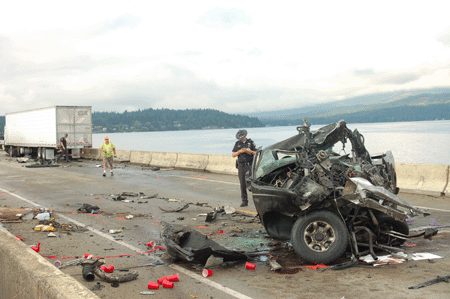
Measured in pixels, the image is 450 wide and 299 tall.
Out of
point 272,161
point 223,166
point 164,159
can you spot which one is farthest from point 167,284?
point 164,159

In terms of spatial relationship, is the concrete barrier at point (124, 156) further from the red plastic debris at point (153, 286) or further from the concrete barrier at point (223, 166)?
the red plastic debris at point (153, 286)

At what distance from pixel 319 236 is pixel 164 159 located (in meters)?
19.5

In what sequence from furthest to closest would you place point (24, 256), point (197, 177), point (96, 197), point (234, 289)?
1. point (197, 177)
2. point (96, 197)
3. point (234, 289)
4. point (24, 256)

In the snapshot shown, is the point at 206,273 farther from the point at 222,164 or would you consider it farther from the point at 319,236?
the point at 222,164

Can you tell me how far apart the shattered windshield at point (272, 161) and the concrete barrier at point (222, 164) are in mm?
11896

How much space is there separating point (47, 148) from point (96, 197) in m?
22.1

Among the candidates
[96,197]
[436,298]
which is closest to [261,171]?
[436,298]

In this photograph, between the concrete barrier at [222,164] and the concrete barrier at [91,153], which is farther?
the concrete barrier at [91,153]

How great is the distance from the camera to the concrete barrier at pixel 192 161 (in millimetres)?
21453

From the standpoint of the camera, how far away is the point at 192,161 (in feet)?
73.2

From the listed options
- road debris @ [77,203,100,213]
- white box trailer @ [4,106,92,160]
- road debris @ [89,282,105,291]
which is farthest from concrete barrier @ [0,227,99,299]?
white box trailer @ [4,106,92,160]

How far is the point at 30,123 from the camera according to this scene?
35.1 meters

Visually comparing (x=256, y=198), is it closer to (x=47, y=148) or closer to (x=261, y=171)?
(x=261, y=171)

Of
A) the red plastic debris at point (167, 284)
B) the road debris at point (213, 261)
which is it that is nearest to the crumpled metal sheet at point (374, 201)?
the road debris at point (213, 261)
